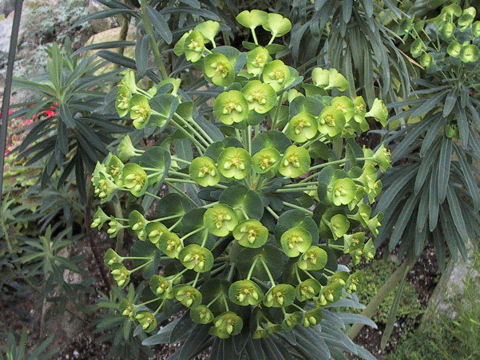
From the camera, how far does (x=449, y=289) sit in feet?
10.8

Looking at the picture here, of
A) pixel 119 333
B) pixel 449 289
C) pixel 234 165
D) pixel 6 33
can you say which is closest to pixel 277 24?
pixel 234 165

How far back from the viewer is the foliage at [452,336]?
106 inches

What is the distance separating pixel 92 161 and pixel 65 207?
543mm

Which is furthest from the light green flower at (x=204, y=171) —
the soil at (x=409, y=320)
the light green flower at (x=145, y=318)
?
the soil at (x=409, y=320)

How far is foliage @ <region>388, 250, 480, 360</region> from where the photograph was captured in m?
2.69

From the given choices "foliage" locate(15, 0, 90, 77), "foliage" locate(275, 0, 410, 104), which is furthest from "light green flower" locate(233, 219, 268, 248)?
"foliage" locate(15, 0, 90, 77)

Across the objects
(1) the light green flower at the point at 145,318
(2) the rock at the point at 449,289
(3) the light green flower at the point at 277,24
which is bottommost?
(2) the rock at the point at 449,289

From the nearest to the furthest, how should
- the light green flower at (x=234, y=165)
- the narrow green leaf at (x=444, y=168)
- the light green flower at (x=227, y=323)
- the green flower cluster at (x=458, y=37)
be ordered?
the light green flower at (x=234, y=165) < the light green flower at (x=227, y=323) < the green flower cluster at (x=458, y=37) < the narrow green leaf at (x=444, y=168)

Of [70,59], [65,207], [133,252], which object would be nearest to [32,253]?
[65,207]

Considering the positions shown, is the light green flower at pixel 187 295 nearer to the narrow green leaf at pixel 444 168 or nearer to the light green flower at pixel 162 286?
the light green flower at pixel 162 286

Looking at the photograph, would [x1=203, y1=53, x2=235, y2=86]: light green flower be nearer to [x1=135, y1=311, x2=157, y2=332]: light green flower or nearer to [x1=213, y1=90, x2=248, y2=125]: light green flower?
[x1=213, y1=90, x2=248, y2=125]: light green flower

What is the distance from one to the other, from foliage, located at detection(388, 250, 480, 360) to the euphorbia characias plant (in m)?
1.69

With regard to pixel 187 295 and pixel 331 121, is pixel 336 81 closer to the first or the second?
pixel 331 121

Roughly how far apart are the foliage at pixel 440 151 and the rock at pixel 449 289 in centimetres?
56
